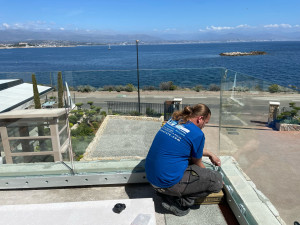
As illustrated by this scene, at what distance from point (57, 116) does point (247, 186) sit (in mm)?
2060

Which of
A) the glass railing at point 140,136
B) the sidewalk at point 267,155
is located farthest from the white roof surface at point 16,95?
the sidewalk at point 267,155

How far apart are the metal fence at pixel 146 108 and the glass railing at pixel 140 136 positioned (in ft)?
0.09

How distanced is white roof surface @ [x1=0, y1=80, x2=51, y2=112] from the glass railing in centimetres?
2

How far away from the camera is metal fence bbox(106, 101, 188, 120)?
3.46 m

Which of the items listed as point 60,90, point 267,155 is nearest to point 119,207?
point 60,90

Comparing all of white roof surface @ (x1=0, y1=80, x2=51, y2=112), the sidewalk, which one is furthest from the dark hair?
white roof surface @ (x1=0, y1=80, x2=51, y2=112)

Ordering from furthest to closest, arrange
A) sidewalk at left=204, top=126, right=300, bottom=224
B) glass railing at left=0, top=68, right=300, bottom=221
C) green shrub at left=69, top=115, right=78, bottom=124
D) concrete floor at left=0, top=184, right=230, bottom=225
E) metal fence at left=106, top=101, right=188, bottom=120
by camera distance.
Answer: metal fence at left=106, top=101, right=188, bottom=120 < green shrub at left=69, top=115, right=78, bottom=124 < glass railing at left=0, top=68, right=300, bottom=221 < sidewalk at left=204, top=126, right=300, bottom=224 < concrete floor at left=0, top=184, right=230, bottom=225

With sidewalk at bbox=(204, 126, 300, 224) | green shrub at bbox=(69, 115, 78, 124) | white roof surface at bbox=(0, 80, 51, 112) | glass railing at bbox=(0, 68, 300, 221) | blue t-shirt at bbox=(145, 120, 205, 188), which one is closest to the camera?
blue t-shirt at bbox=(145, 120, 205, 188)

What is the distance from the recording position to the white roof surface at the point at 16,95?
112 inches

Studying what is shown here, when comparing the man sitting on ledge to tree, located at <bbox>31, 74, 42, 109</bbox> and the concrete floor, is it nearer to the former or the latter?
the concrete floor

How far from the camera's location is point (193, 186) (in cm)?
229

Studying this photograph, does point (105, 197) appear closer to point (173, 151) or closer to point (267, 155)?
point (173, 151)

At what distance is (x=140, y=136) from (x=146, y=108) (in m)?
0.63

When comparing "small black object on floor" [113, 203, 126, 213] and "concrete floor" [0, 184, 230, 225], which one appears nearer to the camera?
"small black object on floor" [113, 203, 126, 213]
